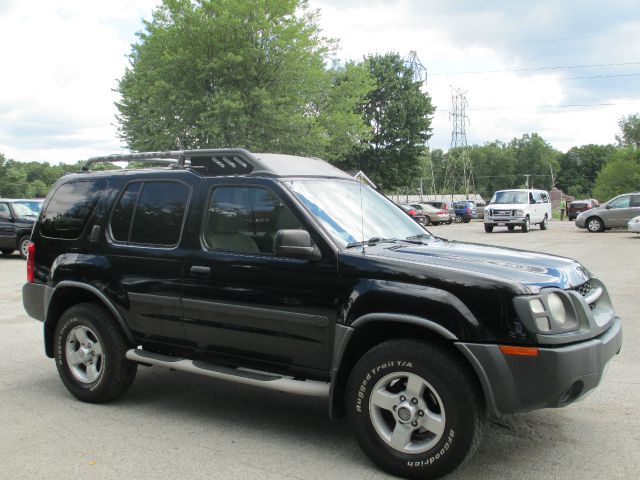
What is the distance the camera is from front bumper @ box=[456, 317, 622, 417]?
3238 mm

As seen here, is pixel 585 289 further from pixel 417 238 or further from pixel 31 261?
pixel 31 261

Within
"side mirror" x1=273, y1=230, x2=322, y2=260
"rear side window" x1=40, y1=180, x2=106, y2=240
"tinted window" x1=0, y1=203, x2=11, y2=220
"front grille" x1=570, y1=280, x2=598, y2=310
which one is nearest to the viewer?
"front grille" x1=570, y1=280, x2=598, y2=310

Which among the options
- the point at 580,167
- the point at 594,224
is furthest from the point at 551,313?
the point at 580,167

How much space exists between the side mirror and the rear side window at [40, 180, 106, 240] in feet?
7.03

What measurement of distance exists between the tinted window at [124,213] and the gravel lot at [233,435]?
53.5 inches

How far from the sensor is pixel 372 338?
12.5 feet

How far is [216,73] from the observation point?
2667 cm

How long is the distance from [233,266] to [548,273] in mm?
2015

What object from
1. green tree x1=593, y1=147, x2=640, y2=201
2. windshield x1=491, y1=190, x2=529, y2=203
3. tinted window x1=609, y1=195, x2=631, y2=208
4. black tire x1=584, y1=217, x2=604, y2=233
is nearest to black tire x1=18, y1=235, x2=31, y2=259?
windshield x1=491, y1=190, x2=529, y2=203

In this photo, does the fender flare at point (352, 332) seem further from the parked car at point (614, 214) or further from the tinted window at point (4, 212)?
the parked car at point (614, 214)

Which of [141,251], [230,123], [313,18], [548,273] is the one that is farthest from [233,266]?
[313,18]

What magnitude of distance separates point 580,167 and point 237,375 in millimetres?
162528

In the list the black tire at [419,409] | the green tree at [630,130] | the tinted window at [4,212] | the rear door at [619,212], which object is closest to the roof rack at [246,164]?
the black tire at [419,409]

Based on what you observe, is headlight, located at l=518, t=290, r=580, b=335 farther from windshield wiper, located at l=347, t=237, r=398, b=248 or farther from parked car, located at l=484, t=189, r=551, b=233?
parked car, located at l=484, t=189, r=551, b=233
